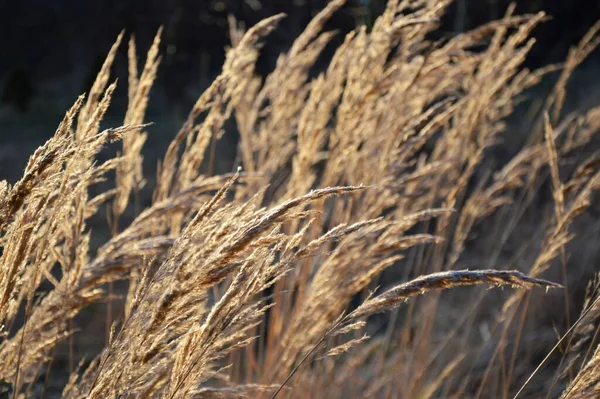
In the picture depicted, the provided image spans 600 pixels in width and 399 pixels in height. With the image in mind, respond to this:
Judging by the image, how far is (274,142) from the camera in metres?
2.37

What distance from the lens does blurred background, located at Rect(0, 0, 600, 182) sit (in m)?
10.1

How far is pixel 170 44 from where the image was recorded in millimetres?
8039

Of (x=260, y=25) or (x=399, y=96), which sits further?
(x=399, y=96)

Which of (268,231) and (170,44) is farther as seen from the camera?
(170,44)

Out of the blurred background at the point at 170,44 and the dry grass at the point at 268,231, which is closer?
the dry grass at the point at 268,231

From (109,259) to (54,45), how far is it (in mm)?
15983

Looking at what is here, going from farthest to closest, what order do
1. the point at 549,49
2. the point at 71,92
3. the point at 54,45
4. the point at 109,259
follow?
the point at 54,45 → the point at 71,92 → the point at 549,49 → the point at 109,259

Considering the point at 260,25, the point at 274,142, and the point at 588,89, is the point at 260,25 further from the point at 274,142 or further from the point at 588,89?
the point at 588,89

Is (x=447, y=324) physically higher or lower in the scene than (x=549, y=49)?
lower

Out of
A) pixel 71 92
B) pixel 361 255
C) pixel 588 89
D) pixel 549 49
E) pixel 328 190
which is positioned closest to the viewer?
pixel 328 190

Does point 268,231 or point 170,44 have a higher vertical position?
point 170,44

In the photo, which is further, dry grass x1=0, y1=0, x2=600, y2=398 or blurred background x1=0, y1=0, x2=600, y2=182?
blurred background x1=0, y1=0, x2=600, y2=182

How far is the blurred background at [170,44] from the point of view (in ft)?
33.2

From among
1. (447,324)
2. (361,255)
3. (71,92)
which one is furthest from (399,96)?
(71,92)
